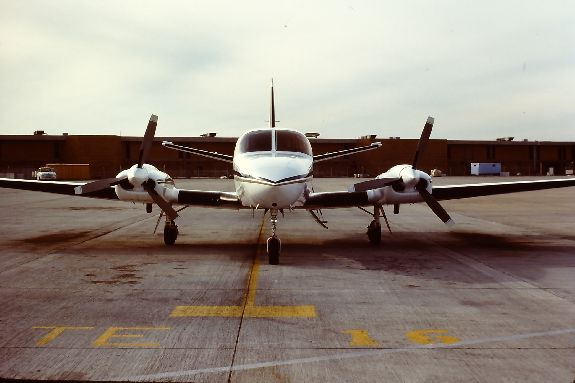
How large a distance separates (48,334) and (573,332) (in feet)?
21.2

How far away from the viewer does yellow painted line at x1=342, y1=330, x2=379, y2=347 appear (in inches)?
256

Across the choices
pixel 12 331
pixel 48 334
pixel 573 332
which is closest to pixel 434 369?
pixel 573 332

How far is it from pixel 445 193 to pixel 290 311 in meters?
9.42

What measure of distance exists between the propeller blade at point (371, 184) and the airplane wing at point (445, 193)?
1.17 feet

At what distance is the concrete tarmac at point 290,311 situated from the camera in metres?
5.74

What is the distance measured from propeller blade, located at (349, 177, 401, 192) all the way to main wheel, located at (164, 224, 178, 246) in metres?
5.14

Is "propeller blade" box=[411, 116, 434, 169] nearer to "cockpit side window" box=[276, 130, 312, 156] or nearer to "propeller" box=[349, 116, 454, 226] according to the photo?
"propeller" box=[349, 116, 454, 226]

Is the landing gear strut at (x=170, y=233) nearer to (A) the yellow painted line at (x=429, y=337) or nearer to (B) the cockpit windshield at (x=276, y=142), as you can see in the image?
(B) the cockpit windshield at (x=276, y=142)

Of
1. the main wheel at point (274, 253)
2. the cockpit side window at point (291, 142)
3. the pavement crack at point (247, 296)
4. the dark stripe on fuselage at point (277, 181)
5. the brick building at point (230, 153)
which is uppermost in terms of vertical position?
the brick building at point (230, 153)

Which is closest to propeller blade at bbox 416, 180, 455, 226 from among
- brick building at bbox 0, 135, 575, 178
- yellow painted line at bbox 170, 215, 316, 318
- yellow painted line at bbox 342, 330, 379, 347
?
yellow painted line at bbox 170, 215, 316, 318

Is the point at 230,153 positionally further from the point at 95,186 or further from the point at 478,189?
the point at 95,186

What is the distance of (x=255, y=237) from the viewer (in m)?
17.9

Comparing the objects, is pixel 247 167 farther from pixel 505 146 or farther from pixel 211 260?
pixel 505 146

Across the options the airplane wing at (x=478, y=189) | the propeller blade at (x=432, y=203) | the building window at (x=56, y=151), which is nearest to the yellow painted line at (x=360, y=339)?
the propeller blade at (x=432, y=203)
